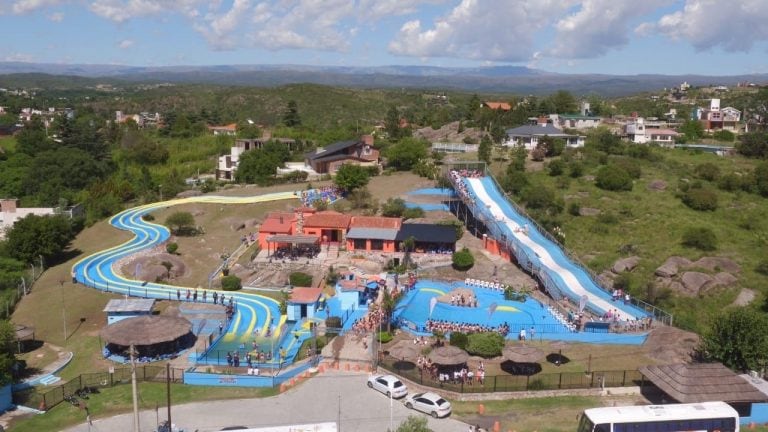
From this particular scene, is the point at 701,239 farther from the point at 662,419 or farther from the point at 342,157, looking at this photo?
the point at 342,157

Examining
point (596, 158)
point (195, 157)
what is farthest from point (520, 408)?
point (195, 157)

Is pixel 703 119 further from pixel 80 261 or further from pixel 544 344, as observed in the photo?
pixel 80 261

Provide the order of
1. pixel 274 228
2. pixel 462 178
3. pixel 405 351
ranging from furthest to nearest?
pixel 462 178 → pixel 274 228 → pixel 405 351

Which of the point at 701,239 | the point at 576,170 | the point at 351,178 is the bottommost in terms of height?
the point at 701,239

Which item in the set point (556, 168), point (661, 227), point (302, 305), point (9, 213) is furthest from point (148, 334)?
point (556, 168)

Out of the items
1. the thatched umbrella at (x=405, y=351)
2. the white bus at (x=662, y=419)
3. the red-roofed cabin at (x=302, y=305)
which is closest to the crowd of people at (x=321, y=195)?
the red-roofed cabin at (x=302, y=305)

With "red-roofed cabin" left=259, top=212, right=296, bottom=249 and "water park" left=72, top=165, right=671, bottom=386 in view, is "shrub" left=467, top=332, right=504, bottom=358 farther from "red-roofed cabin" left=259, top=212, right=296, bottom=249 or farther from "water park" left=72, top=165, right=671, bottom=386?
"red-roofed cabin" left=259, top=212, right=296, bottom=249

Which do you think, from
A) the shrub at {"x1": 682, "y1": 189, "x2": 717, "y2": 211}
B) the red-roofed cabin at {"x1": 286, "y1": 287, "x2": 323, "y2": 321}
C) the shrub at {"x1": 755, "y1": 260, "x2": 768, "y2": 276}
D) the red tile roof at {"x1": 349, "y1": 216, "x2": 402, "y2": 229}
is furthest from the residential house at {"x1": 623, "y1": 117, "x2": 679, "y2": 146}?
the red-roofed cabin at {"x1": 286, "y1": 287, "x2": 323, "y2": 321}
